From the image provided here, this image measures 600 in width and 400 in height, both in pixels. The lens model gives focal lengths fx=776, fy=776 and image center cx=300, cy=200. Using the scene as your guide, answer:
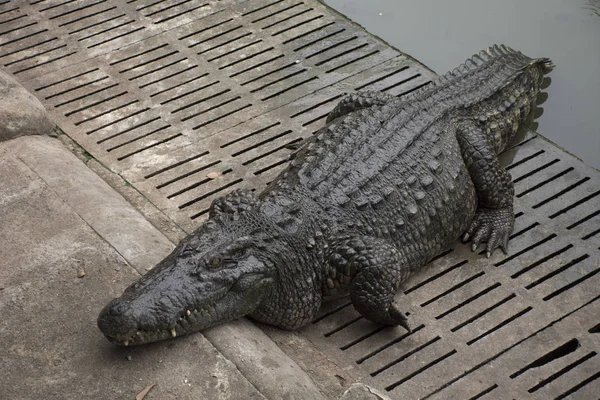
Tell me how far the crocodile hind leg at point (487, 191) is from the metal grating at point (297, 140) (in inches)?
5.4

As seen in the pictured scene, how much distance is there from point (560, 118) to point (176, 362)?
13.3 feet

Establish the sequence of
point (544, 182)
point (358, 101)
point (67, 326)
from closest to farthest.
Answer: point (67, 326)
point (544, 182)
point (358, 101)

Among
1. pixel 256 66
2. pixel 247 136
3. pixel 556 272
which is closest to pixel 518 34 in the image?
pixel 256 66

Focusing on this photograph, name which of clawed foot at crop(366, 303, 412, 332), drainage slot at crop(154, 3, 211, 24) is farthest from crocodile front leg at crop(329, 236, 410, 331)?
drainage slot at crop(154, 3, 211, 24)

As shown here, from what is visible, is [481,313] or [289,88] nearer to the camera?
[481,313]

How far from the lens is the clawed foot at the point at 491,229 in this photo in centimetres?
508

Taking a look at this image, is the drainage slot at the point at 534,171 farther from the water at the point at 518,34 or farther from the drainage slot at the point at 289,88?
the drainage slot at the point at 289,88

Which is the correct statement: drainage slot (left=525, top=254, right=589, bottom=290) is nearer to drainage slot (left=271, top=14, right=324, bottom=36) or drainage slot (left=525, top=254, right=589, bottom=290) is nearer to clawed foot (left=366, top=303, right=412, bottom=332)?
clawed foot (left=366, top=303, right=412, bottom=332)

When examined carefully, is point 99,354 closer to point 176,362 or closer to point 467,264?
point 176,362

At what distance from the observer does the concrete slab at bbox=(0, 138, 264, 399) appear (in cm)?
369

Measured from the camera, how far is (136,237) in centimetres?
456

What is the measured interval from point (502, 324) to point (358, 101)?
1952mm

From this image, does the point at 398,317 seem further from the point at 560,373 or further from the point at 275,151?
the point at 275,151

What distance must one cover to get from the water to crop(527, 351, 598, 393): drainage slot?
7.94ft
